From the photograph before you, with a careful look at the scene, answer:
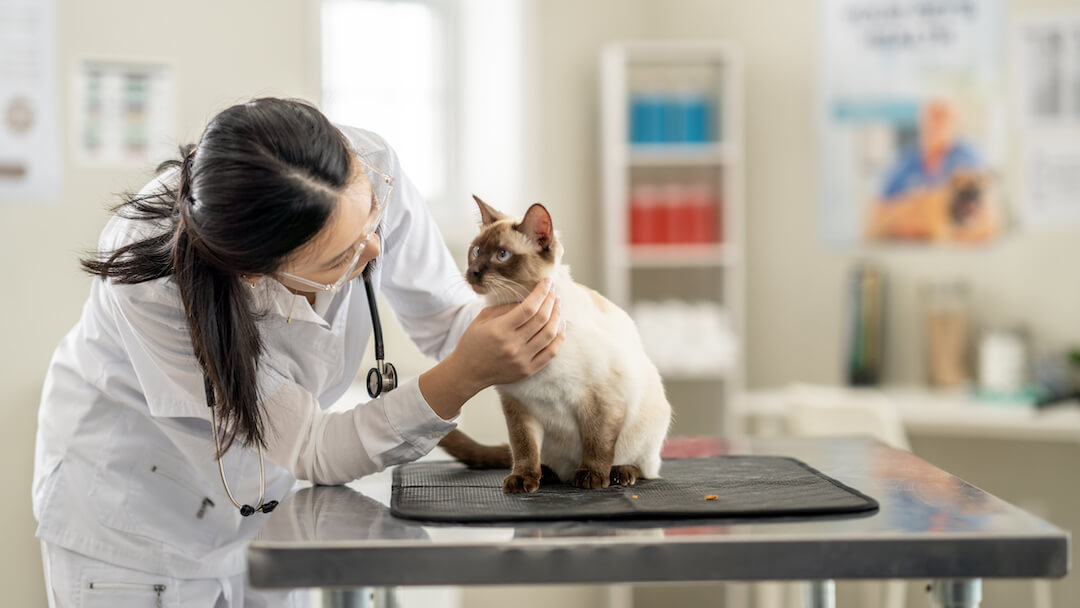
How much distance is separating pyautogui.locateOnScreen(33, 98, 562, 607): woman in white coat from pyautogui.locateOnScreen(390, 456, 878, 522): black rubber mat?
0.31ft

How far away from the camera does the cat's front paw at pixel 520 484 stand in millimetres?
1182

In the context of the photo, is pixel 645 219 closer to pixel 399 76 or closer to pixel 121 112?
pixel 399 76

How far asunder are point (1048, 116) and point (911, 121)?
0.49 m

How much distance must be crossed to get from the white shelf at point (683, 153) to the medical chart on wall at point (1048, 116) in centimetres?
115

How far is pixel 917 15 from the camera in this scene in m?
3.73

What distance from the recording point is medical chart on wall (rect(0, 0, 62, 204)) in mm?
2395

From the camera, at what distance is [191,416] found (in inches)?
48.3

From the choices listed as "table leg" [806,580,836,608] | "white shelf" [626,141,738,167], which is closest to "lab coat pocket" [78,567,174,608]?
"table leg" [806,580,836,608]

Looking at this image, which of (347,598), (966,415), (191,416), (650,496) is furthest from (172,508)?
(966,415)

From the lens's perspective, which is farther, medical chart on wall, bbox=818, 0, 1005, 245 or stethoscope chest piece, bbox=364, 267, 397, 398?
medical chart on wall, bbox=818, 0, 1005, 245

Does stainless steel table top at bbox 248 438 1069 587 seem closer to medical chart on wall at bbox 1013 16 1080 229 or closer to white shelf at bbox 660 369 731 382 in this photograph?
white shelf at bbox 660 369 731 382

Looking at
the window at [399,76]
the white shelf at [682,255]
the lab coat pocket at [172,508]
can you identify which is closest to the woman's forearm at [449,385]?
the lab coat pocket at [172,508]

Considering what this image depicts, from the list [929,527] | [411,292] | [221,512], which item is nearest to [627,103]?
[411,292]

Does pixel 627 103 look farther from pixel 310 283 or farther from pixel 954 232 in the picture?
pixel 310 283
